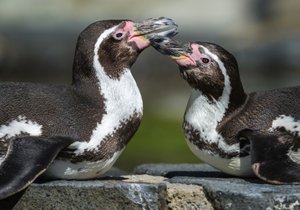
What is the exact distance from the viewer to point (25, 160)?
6.32 metres

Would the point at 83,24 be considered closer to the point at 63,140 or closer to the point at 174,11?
the point at 174,11

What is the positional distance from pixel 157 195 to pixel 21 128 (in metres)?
0.73

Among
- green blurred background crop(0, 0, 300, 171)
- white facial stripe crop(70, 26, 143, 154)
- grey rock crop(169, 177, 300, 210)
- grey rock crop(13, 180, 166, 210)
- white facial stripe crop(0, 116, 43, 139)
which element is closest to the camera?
grey rock crop(169, 177, 300, 210)

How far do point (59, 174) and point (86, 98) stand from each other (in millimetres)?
419

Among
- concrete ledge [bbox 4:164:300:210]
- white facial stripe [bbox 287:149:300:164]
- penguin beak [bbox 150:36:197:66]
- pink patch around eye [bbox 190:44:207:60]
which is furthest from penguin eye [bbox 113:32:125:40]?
white facial stripe [bbox 287:149:300:164]

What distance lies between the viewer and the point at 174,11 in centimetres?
2230

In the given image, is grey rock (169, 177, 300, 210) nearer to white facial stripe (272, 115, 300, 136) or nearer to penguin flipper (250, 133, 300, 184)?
penguin flipper (250, 133, 300, 184)

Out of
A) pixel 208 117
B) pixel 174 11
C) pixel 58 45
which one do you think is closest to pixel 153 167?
pixel 208 117

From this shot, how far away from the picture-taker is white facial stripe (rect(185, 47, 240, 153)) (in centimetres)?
679

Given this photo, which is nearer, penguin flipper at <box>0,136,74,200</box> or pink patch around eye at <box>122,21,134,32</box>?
penguin flipper at <box>0,136,74,200</box>

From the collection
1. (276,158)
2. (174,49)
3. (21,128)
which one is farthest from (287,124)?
(21,128)

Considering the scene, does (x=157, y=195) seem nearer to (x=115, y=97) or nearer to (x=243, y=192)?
(x=243, y=192)

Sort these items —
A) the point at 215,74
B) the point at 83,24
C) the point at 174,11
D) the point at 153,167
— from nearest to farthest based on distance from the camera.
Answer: the point at 215,74 < the point at 153,167 < the point at 83,24 < the point at 174,11

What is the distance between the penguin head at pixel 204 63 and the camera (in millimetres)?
6820
